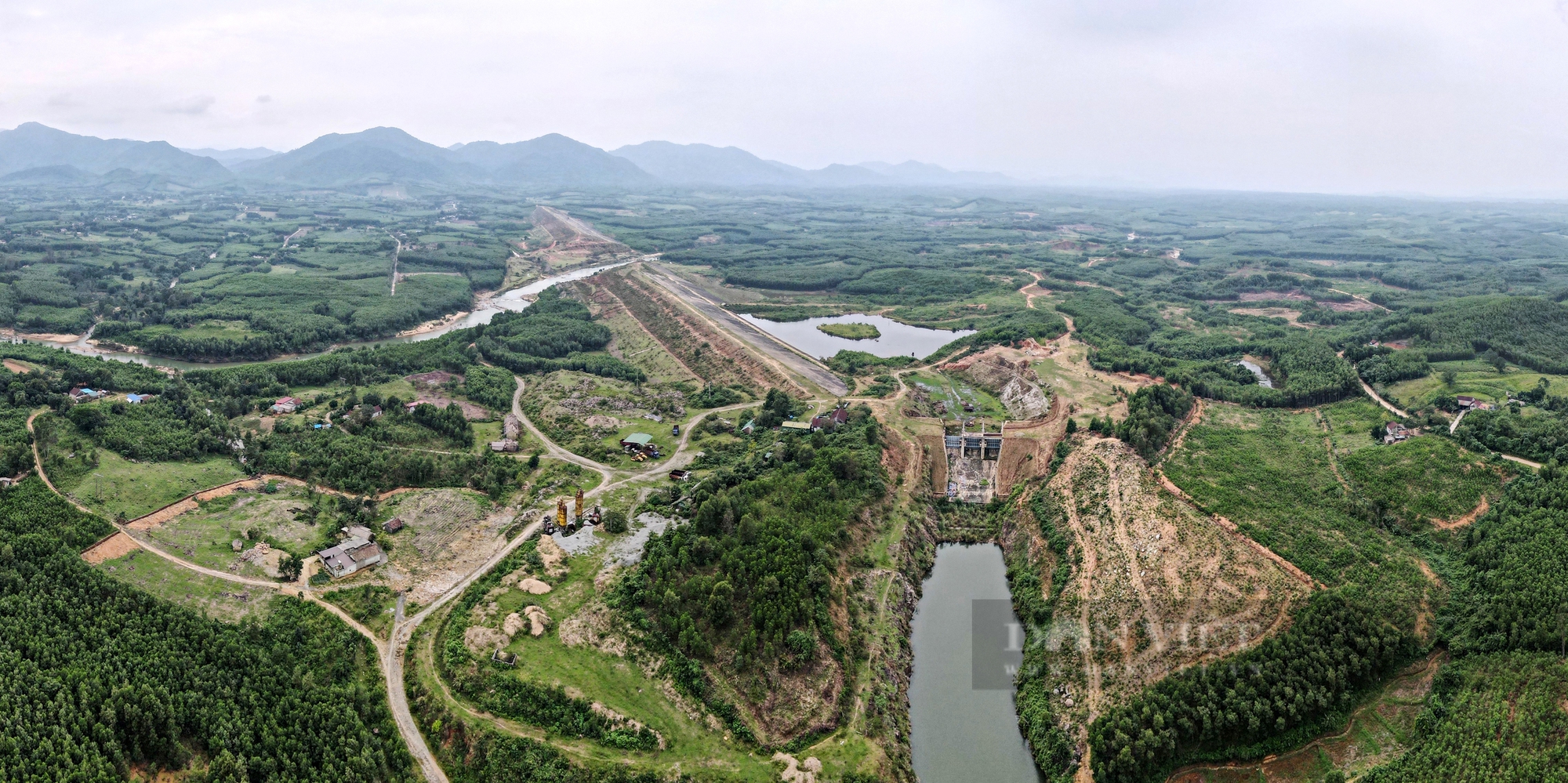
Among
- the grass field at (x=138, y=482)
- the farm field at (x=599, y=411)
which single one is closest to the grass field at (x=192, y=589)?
the grass field at (x=138, y=482)

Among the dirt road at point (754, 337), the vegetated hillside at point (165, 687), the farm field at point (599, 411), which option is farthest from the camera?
the dirt road at point (754, 337)

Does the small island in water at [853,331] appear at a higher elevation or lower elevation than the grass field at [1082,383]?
lower

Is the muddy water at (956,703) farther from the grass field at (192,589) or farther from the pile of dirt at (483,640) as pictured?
the grass field at (192,589)

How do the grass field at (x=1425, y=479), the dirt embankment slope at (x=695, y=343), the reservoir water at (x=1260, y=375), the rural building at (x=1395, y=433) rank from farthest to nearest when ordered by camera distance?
the dirt embankment slope at (x=695, y=343) < the reservoir water at (x=1260, y=375) < the rural building at (x=1395, y=433) < the grass field at (x=1425, y=479)

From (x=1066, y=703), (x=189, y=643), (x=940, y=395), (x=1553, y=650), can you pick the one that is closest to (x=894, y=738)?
(x=1066, y=703)

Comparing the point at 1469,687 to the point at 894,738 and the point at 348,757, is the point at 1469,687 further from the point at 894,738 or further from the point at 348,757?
the point at 348,757

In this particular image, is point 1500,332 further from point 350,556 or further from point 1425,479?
point 350,556

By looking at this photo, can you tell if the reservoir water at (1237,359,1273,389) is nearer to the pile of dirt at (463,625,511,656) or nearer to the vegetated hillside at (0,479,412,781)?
the pile of dirt at (463,625,511,656)
